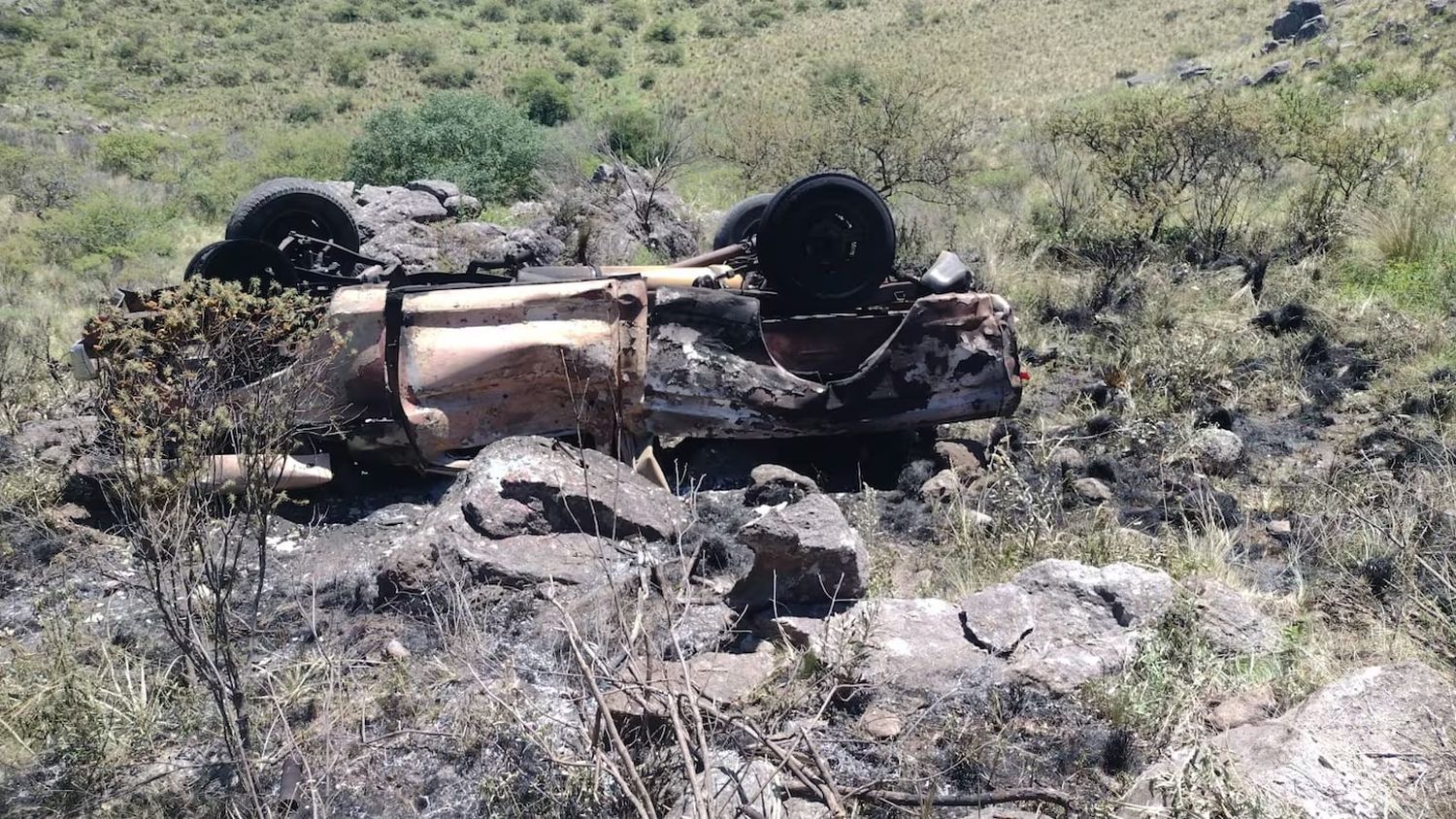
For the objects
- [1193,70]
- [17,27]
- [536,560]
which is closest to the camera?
[536,560]

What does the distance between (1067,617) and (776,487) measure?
195 cm

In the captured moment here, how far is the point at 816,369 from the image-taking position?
645 centimetres

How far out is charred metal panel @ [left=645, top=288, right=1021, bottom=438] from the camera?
5.98 m

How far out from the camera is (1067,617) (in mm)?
4250

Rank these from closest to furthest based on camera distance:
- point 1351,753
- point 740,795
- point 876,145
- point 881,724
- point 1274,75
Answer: point 740,795, point 1351,753, point 881,724, point 876,145, point 1274,75

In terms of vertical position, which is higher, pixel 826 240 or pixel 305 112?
pixel 826 240

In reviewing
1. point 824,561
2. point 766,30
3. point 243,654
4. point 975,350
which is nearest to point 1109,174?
point 975,350

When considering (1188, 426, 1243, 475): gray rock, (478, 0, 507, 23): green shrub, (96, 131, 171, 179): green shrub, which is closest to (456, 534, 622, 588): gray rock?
(1188, 426, 1243, 475): gray rock

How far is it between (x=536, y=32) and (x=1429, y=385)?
3938 centimetres

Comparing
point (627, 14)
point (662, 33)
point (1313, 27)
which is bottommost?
point (1313, 27)

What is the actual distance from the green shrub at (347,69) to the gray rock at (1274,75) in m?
26.6

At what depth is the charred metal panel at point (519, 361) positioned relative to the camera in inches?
224

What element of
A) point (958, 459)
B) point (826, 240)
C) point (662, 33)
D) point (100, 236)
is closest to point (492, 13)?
point (662, 33)

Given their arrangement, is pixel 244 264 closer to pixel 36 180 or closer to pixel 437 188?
pixel 437 188
